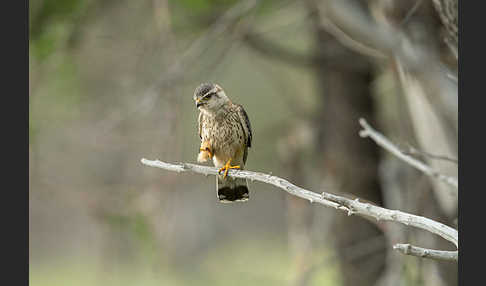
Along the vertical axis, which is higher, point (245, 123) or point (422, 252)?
point (245, 123)

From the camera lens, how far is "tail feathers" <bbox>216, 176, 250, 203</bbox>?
9.80 ft

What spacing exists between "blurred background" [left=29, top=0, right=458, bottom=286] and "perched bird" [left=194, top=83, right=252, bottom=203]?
74 centimetres

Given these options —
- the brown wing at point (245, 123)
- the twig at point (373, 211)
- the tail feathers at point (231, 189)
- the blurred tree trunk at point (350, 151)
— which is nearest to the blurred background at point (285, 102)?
the blurred tree trunk at point (350, 151)

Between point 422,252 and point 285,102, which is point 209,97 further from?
point 285,102

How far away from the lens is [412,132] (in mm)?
5418

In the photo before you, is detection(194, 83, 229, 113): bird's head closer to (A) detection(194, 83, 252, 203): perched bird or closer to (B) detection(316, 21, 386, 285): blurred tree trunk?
(A) detection(194, 83, 252, 203): perched bird

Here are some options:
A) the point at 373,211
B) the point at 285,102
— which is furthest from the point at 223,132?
the point at 285,102

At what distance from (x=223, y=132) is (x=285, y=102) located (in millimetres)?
3473

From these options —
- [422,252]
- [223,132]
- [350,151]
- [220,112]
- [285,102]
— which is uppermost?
[285,102]

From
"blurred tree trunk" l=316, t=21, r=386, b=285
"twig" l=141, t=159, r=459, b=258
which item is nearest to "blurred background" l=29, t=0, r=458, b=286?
"blurred tree trunk" l=316, t=21, r=386, b=285

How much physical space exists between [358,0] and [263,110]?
20.0 feet

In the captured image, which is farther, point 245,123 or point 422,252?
point 245,123

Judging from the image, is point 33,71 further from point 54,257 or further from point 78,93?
point 54,257

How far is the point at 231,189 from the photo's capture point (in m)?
3.04
